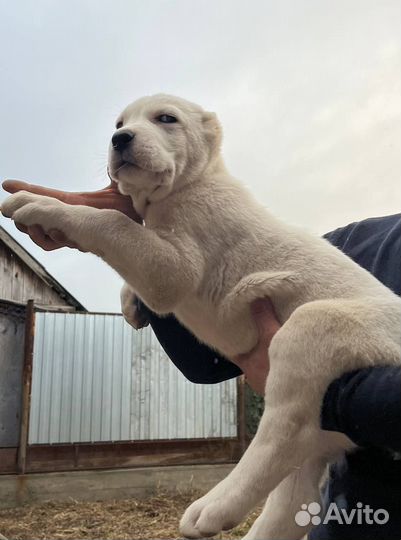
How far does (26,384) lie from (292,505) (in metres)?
4.50

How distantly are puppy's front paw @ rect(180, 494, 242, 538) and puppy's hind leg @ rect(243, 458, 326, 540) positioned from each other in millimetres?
327

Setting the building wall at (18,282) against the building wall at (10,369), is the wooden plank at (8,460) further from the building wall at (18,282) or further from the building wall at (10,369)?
the building wall at (18,282)

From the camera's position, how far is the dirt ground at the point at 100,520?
4773 mm

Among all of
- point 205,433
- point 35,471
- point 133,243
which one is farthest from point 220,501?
point 205,433

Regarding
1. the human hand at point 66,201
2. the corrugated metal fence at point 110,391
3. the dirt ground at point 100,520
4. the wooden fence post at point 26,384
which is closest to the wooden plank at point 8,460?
the wooden fence post at point 26,384

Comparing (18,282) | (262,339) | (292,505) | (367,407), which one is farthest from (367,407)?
(18,282)

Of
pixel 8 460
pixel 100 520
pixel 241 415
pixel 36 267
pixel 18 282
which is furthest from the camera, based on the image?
pixel 18 282

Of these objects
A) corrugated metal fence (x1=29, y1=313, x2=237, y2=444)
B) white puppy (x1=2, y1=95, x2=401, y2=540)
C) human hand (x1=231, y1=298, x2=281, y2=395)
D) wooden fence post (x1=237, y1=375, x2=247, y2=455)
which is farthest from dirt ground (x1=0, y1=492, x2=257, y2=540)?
white puppy (x1=2, y1=95, x2=401, y2=540)

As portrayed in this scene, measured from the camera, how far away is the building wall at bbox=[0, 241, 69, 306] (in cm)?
847

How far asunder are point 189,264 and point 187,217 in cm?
22

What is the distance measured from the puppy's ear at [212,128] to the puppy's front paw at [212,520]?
139 centimetres

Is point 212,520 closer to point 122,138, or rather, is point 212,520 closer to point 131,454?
point 122,138

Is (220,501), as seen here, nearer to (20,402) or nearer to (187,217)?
(187,217)

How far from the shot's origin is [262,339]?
1936 mm
